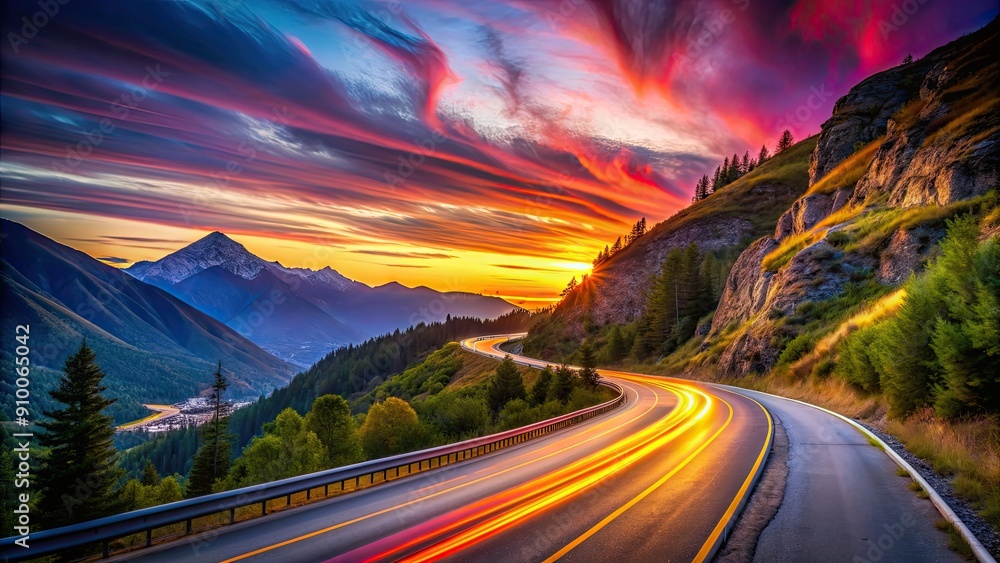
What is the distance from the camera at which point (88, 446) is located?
29.0 meters

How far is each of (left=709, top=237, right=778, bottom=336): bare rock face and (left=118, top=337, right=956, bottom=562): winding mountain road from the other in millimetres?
31826

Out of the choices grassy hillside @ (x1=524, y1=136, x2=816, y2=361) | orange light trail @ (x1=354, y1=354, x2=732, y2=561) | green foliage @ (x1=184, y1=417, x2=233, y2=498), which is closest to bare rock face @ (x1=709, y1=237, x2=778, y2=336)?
grassy hillside @ (x1=524, y1=136, x2=816, y2=361)

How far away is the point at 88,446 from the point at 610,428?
32.1m

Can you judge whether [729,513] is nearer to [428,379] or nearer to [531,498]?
[531,498]

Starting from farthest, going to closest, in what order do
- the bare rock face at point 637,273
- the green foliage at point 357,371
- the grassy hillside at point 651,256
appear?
the green foliage at point 357,371
the bare rock face at point 637,273
the grassy hillside at point 651,256

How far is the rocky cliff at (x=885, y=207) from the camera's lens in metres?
28.3

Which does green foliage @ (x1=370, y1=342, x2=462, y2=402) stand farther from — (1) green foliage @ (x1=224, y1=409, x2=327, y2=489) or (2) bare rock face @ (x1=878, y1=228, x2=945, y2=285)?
(2) bare rock face @ (x1=878, y1=228, x2=945, y2=285)

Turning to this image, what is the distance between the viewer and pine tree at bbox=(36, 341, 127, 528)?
27375 millimetres

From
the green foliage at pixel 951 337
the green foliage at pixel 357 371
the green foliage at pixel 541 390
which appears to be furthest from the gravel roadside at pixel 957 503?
the green foliage at pixel 357 371

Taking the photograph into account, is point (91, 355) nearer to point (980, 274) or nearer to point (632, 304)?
point (980, 274)

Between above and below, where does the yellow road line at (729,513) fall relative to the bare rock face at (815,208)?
below

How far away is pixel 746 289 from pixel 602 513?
158 ft

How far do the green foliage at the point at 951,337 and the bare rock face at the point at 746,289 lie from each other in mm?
28138

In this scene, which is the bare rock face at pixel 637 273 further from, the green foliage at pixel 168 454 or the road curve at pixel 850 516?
the green foliage at pixel 168 454
